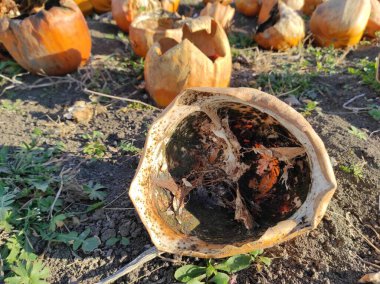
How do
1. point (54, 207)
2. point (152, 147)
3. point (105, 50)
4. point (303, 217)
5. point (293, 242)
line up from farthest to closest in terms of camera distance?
point (105, 50), point (54, 207), point (293, 242), point (152, 147), point (303, 217)

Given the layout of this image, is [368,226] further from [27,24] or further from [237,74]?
[27,24]

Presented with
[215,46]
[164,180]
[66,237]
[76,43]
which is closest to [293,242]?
[164,180]

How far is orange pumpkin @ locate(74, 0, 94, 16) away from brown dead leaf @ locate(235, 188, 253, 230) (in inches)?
149

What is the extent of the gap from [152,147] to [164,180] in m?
0.24

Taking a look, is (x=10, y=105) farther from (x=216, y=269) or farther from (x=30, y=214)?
(x=216, y=269)

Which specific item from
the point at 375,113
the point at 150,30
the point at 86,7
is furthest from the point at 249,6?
the point at 375,113

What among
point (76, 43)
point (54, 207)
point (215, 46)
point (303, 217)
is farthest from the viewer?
point (76, 43)

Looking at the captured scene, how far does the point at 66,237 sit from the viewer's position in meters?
2.00

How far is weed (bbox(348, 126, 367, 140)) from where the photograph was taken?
251cm

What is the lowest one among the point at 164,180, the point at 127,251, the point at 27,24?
the point at 127,251

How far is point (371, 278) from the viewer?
1743 millimetres

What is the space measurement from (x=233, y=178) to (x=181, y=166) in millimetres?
321

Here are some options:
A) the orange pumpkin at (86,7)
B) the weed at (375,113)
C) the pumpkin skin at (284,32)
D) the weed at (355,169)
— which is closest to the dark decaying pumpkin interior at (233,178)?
the weed at (355,169)

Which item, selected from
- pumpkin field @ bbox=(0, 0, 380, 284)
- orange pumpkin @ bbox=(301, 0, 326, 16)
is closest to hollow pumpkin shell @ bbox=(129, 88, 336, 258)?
pumpkin field @ bbox=(0, 0, 380, 284)
